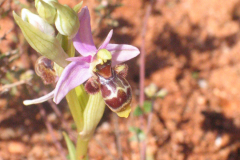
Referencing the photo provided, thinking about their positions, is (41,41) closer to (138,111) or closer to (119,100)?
(119,100)

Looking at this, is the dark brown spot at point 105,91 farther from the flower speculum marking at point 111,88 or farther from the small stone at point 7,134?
the small stone at point 7,134

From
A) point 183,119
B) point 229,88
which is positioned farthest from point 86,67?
point 229,88

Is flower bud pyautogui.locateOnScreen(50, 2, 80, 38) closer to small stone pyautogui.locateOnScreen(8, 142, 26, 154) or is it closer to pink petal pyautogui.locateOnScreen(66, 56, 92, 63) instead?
pink petal pyautogui.locateOnScreen(66, 56, 92, 63)

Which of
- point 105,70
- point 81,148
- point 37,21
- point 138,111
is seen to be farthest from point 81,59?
point 138,111

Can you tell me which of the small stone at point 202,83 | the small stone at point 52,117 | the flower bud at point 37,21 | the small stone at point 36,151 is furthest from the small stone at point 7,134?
the small stone at point 202,83

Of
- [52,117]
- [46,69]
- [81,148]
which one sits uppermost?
[46,69]

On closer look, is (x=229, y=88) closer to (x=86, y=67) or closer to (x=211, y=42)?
(x=211, y=42)
